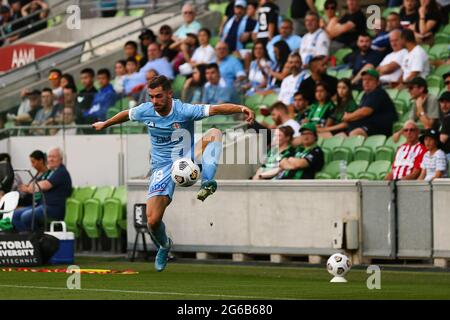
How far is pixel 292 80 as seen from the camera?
25000mm

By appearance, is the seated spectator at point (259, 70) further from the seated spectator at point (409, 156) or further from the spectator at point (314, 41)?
the seated spectator at point (409, 156)

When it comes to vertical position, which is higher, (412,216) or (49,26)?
(49,26)

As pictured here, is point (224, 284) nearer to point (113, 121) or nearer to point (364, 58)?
point (113, 121)

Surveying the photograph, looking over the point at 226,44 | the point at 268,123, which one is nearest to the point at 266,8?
the point at 226,44

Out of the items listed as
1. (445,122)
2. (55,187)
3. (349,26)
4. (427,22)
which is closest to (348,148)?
(445,122)

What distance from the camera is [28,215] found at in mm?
23281

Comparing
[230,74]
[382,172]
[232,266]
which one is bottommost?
[232,266]

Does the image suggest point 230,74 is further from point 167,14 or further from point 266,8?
point 167,14

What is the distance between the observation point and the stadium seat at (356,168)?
2239 centimetres

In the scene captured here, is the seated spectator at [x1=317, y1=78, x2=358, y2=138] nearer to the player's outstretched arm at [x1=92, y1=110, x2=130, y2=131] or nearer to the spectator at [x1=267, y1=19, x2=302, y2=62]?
the spectator at [x1=267, y1=19, x2=302, y2=62]

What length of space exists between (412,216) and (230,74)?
22.7 ft

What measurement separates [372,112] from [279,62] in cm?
347

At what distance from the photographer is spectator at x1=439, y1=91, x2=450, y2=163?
20.9 m

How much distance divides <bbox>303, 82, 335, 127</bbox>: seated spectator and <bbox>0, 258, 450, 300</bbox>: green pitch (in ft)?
11.5
